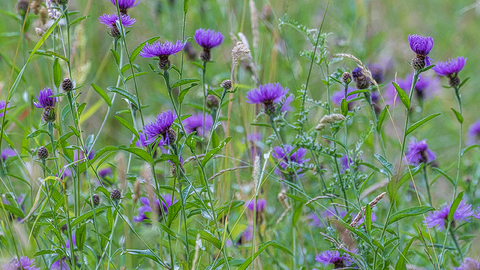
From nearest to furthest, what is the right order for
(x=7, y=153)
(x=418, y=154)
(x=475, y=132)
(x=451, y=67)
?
(x=451, y=67), (x=418, y=154), (x=7, y=153), (x=475, y=132)

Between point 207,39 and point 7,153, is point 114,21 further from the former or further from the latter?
point 7,153

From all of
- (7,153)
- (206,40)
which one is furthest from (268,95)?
(7,153)

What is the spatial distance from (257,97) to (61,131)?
516mm

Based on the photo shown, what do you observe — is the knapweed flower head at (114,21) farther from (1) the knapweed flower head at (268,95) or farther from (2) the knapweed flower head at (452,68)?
(2) the knapweed flower head at (452,68)

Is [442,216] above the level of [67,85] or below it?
below

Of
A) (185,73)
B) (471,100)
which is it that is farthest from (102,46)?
(471,100)

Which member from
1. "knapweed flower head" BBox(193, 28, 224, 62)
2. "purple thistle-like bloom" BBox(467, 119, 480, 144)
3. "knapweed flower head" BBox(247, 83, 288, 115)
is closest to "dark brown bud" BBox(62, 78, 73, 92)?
"knapweed flower head" BBox(193, 28, 224, 62)

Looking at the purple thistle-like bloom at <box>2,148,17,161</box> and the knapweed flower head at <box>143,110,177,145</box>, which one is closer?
the knapweed flower head at <box>143,110,177,145</box>

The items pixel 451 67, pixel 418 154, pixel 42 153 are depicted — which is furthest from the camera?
pixel 418 154

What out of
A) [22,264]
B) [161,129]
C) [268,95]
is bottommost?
[22,264]

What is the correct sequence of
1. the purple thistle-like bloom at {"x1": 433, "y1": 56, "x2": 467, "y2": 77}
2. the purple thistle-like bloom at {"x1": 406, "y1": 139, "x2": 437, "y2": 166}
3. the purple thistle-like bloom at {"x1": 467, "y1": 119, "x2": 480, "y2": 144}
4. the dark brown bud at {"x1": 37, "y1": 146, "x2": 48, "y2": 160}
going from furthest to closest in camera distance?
1. the purple thistle-like bloom at {"x1": 467, "y1": 119, "x2": 480, "y2": 144}
2. the purple thistle-like bloom at {"x1": 406, "y1": 139, "x2": 437, "y2": 166}
3. the purple thistle-like bloom at {"x1": 433, "y1": 56, "x2": 467, "y2": 77}
4. the dark brown bud at {"x1": 37, "y1": 146, "x2": 48, "y2": 160}

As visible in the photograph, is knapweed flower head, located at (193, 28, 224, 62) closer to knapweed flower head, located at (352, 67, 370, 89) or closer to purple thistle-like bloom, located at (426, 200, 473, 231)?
knapweed flower head, located at (352, 67, 370, 89)

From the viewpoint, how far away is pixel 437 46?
11.7 ft

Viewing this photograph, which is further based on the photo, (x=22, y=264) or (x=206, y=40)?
(x=206, y=40)
